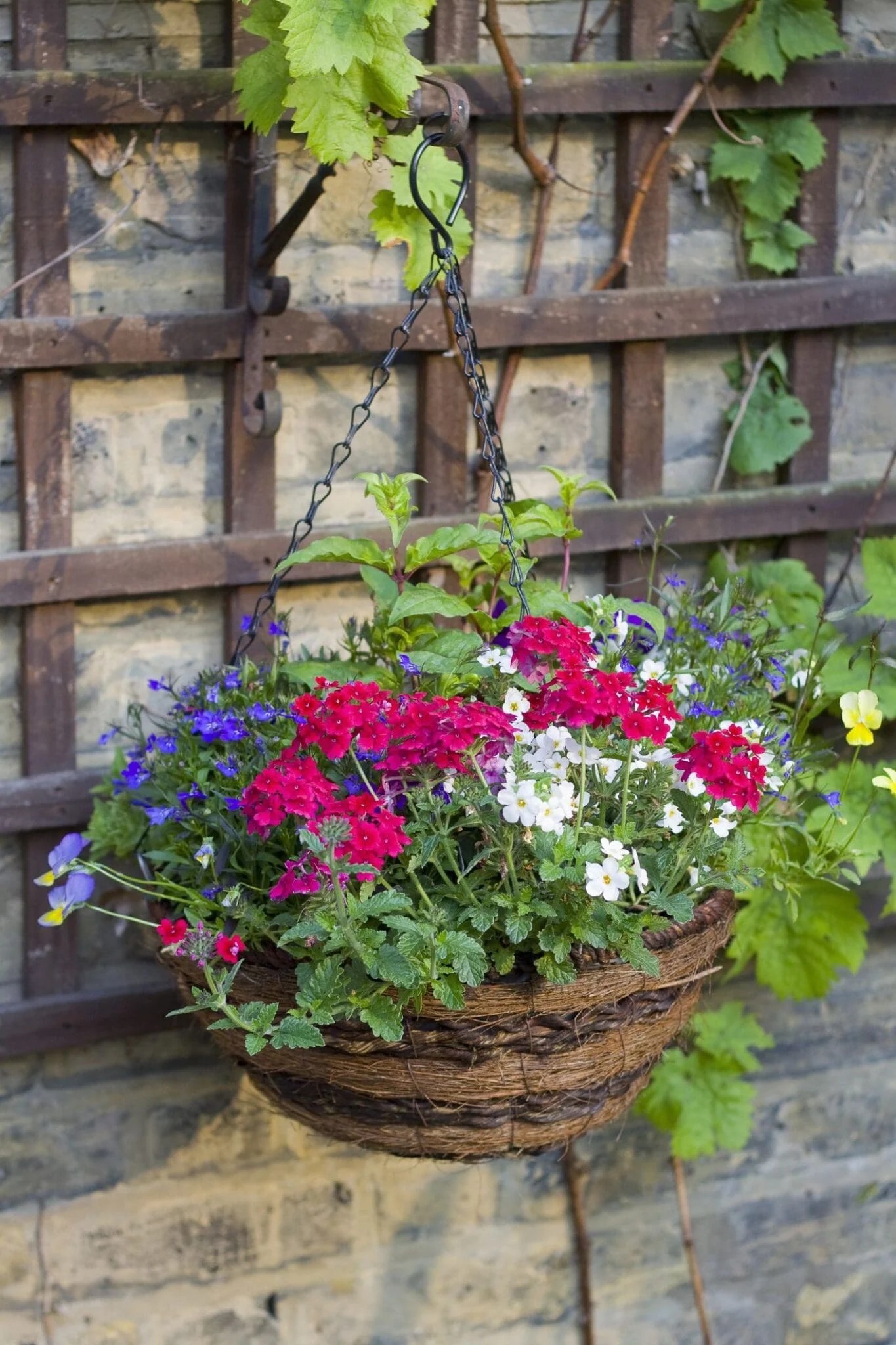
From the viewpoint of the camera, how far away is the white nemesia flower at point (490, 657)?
1.80 meters

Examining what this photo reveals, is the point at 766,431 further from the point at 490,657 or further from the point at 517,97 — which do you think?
the point at 490,657

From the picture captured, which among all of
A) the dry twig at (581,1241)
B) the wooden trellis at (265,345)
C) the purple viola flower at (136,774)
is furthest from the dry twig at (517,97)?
the dry twig at (581,1241)

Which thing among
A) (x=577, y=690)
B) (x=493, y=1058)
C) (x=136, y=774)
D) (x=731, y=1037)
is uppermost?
(x=577, y=690)

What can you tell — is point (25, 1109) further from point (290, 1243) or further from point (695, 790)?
point (695, 790)

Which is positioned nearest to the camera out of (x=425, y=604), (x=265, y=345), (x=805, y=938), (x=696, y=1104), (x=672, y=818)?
(x=672, y=818)

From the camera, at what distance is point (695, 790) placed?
1715 mm

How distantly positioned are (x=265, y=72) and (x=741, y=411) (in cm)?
105

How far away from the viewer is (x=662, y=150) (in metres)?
2.40

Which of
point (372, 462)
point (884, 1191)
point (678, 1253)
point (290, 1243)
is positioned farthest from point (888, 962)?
point (372, 462)

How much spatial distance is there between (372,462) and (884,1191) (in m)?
1.88

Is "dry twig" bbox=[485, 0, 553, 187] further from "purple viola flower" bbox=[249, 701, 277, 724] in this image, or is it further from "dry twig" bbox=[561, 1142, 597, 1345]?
"dry twig" bbox=[561, 1142, 597, 1345]

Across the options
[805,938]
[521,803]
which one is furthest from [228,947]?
[805,938]

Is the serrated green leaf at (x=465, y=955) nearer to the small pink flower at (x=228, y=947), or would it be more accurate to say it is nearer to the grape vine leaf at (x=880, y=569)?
the small pink flower at (x=228, y=947)

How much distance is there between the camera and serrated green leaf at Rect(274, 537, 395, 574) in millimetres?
1893
